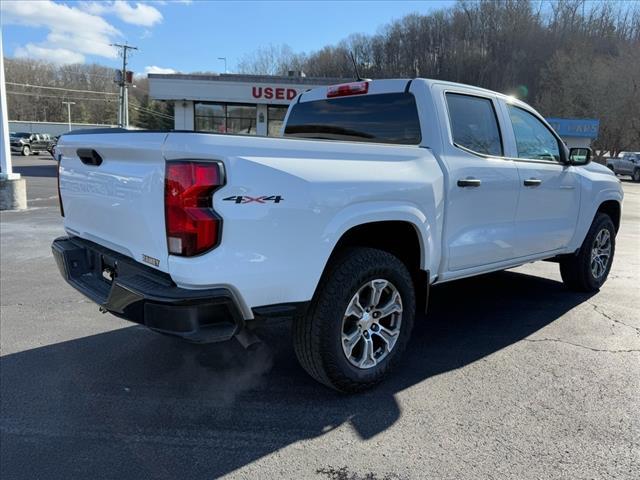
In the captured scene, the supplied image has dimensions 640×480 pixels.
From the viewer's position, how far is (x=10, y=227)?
9000 millimetres

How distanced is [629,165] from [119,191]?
36.1 meters

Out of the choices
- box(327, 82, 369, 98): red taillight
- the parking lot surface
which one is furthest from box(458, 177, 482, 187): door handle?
the parking lot surface

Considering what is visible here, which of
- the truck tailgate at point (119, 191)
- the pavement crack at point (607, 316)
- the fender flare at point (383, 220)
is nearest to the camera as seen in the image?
the truck tailgate at point (119, 191)

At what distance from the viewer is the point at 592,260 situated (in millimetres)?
5656

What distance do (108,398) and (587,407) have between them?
3072 mm

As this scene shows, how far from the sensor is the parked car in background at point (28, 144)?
4469 cm

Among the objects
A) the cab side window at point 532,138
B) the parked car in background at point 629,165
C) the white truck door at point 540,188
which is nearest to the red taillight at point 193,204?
the white truck door at point 540,188

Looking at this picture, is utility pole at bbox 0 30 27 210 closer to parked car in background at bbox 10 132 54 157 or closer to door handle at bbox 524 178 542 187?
door handle at bbox 524 178 542 187

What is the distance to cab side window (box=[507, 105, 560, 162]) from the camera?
450 cm

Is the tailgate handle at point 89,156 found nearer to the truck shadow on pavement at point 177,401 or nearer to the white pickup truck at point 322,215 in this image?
the white pickup truck at point 322,215

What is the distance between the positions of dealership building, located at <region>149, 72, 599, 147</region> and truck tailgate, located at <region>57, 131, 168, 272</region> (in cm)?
2261

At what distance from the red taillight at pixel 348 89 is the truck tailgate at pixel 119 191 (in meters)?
1.98

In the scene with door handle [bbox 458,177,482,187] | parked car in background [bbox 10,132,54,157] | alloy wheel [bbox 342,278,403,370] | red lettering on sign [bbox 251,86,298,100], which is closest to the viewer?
alloy wheel [bbox 342,278,403,370]

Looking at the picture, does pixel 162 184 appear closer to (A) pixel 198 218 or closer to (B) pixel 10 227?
(A) pixel 198 218
